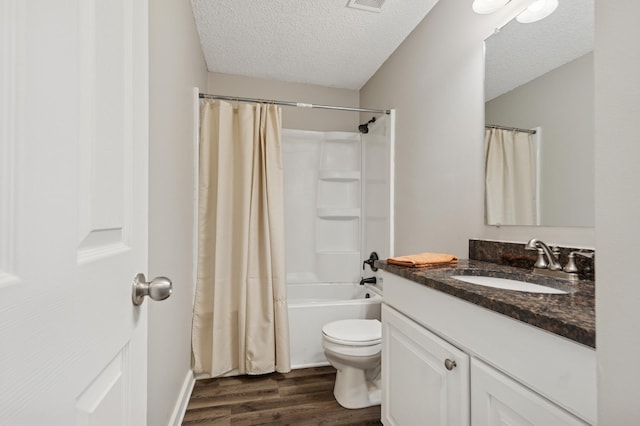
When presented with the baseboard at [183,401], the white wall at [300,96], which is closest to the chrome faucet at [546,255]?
the baseboard at [183,401]

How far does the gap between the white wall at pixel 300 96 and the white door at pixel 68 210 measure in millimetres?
2499

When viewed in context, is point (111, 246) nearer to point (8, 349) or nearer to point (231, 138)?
point (8, 349)

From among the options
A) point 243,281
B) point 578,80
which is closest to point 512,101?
point 578,80

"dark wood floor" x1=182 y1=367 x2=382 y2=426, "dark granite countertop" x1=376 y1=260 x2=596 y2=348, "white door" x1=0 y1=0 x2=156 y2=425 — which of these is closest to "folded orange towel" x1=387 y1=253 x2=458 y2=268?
"dark granite countertop" x1=376 y1=260 x2=596 y2=348

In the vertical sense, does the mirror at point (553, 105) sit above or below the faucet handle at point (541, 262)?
above

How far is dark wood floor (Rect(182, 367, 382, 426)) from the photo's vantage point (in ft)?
5.38

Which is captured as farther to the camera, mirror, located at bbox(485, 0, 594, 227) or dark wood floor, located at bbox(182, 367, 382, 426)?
dark wood floor, located at bbox(182, 367, 382, 426)

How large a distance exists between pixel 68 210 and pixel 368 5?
210 centimetres

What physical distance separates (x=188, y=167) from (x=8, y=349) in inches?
69.9

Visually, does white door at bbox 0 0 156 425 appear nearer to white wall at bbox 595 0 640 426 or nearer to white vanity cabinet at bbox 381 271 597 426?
white wall at bbox 595 0 640 426

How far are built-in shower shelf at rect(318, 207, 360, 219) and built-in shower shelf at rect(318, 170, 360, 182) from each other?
31 cm

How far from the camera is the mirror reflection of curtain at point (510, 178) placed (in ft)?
4.46

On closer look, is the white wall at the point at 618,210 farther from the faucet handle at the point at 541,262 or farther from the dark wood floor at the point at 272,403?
the dark wood floor at the point at 272,403

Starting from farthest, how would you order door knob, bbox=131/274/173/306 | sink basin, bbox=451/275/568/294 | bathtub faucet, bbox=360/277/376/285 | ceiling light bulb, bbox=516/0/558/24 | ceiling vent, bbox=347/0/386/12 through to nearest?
bathtub faucet, bbox=360/277/376/285 → ceiling vent, bbox=347/0/386/12 → ceiling light bulb, bbox=516/0/558/24 → sink basin, bbox=451/275/568/294 → door knob, bbox=131/274/173/306
